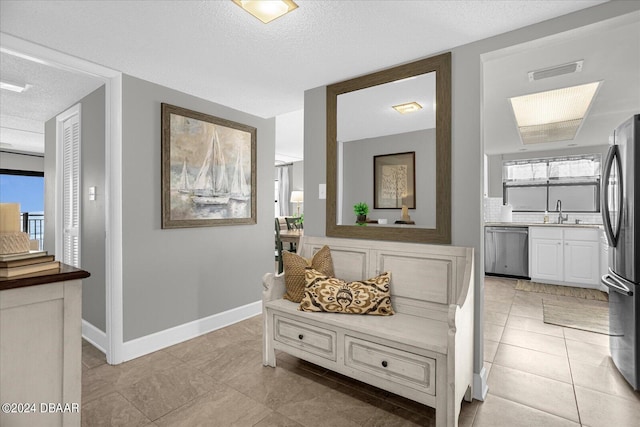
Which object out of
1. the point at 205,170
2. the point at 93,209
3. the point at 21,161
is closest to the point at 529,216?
the point at 205,170

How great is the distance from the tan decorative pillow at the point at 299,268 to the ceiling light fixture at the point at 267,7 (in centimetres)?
159

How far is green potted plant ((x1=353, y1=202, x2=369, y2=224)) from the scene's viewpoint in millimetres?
2631

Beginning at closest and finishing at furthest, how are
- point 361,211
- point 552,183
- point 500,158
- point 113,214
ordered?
point 113,214 → point 361,211 → point 552,183 → point 500,158

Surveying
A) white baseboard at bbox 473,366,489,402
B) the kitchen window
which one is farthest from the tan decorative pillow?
the kitchen window

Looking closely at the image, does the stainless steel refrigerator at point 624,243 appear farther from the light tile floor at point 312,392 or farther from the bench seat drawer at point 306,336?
the bench seat drawer at point 306,336

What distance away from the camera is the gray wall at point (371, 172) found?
232 cm

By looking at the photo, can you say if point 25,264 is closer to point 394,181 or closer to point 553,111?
point 394,181

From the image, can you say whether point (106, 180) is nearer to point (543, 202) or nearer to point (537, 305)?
point (537, 305)

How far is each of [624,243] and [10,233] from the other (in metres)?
3.47

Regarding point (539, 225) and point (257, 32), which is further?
point (539, 225)

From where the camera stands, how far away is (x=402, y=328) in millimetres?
1930

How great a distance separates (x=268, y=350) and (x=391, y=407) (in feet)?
3.17

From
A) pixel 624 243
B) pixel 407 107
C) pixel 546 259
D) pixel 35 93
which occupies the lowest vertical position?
pixel 546 259

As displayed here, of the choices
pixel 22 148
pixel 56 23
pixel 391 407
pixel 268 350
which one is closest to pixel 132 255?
pixel 268 350
